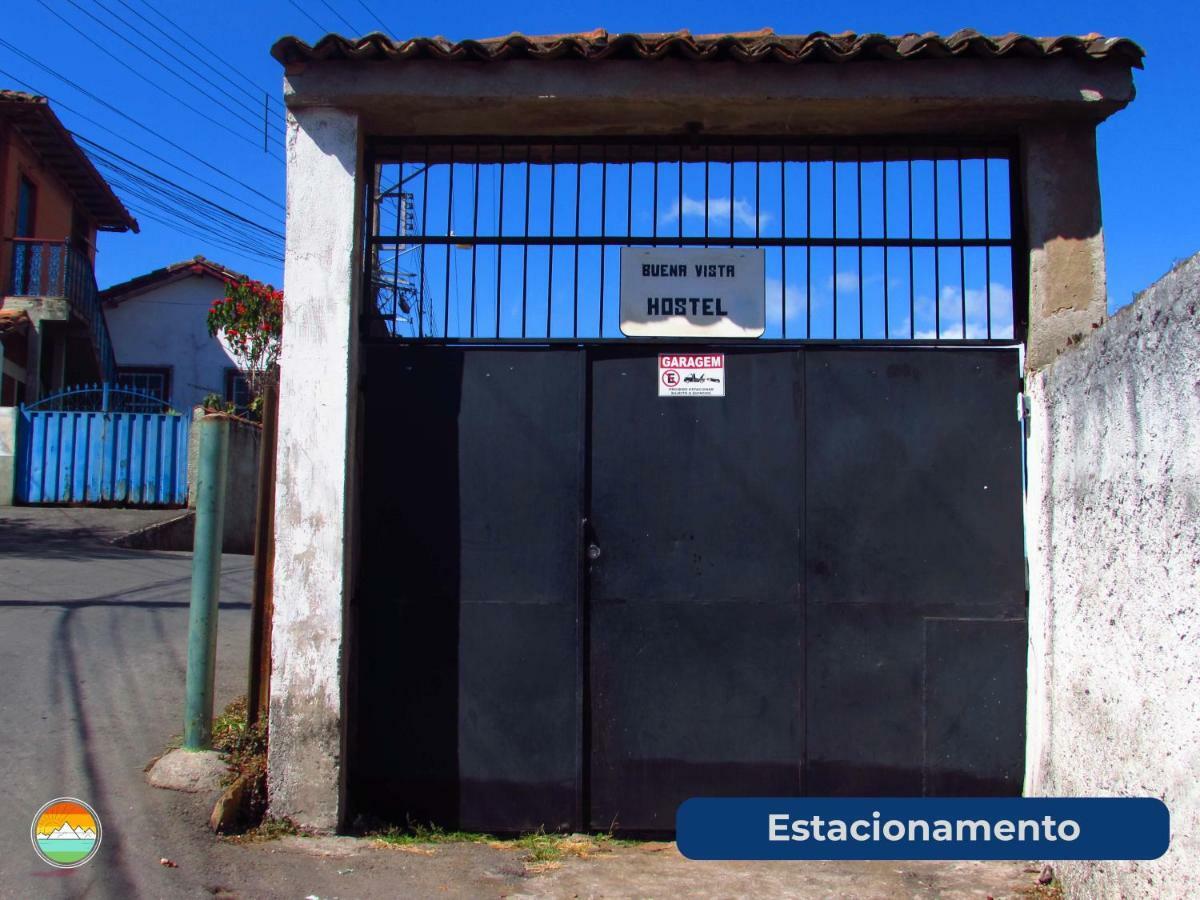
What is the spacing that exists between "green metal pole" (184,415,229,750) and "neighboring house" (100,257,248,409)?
73.1ft

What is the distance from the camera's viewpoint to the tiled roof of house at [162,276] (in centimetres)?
2614

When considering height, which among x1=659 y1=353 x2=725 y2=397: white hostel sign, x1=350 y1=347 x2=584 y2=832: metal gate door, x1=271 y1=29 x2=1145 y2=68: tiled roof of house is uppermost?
x1=271 y1=29 x2=1145 y2=68: tiled roof of house

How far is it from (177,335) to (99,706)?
22649 mm

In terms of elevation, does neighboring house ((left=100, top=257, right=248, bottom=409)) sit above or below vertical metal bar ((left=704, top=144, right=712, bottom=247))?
above

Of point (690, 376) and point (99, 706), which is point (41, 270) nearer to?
point (99, 706)

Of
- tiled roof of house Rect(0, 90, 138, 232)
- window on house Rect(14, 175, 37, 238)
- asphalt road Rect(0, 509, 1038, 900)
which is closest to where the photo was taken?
asphalt road Rect(0, 509, 1038, 900)

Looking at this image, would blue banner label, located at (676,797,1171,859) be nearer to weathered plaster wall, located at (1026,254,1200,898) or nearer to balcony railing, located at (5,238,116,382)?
weathered plaster wall, located at (1026,254,1200,898)

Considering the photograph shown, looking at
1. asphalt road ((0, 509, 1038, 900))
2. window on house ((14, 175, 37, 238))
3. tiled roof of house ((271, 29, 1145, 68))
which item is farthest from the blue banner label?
window on house ((14, 175, 37, 238))

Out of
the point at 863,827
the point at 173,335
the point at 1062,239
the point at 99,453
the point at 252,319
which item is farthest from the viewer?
the point at 173,335

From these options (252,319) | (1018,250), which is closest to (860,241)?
(1018,250)

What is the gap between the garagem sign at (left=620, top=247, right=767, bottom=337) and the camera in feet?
17.0

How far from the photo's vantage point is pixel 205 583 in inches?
201

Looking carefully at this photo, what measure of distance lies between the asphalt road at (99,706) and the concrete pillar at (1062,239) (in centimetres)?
454

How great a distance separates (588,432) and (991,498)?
2.01 m
